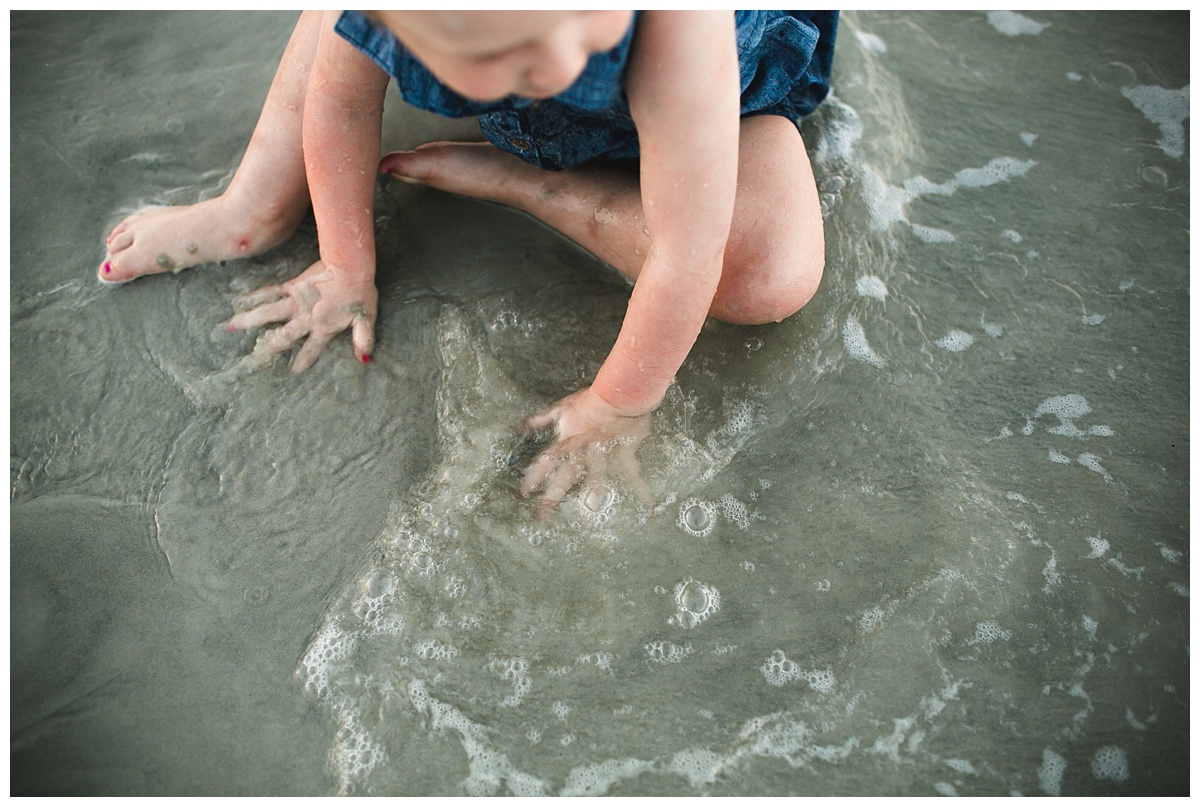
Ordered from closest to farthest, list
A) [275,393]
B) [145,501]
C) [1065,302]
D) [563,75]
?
[563,75]
[145,501]
[275,393]
[1065,302]

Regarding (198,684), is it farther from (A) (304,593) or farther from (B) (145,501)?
(B) (145,501)

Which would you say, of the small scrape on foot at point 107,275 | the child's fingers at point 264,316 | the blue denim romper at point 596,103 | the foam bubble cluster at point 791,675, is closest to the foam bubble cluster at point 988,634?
the foam bubble cluster at point 791,675

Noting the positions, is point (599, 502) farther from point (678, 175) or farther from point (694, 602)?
point (678, 175)

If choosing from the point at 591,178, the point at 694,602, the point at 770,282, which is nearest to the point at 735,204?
the point at 770,282

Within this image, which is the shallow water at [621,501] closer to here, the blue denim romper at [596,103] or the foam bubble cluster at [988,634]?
the foam bubble cluster at [988,634]

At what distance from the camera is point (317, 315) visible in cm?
162

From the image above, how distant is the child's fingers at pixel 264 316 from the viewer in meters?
1.64

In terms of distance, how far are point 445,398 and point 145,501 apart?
0.56 metres

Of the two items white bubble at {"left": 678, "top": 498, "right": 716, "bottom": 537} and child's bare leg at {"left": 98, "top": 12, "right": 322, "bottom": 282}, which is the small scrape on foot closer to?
child's bare leg at {"left": 98, "top": 12, "right": 322, "bottom": 282}

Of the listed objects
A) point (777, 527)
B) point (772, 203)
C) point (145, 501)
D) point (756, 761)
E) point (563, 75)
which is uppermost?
point (563, 75)

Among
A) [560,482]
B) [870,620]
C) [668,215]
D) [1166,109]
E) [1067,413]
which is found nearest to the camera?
[668,215]

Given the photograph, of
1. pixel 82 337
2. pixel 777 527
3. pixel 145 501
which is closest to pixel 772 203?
pixel 777 527

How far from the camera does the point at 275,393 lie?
5.19 ft

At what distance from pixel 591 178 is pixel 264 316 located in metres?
0.71
